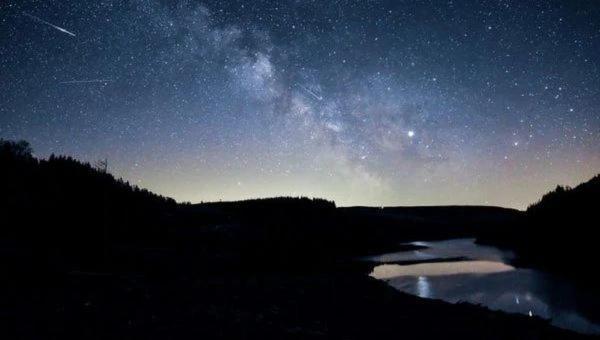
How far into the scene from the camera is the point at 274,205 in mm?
67688

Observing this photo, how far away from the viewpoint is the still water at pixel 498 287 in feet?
63.5

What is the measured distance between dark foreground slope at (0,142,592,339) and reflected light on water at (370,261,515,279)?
7.95 meters

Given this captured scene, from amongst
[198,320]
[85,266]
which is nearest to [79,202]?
[85,266]

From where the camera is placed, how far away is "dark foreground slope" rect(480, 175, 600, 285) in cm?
3634

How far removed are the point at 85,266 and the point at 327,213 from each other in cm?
5413

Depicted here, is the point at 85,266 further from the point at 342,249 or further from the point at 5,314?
the point at 342,249

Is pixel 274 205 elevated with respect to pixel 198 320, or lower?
elevated

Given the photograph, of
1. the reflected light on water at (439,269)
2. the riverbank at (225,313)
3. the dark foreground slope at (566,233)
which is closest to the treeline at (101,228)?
the riverbank at (225,313)

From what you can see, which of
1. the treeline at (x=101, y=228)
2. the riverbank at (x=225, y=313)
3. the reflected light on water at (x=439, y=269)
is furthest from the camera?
the reflected light on water at (x=439, y=269)

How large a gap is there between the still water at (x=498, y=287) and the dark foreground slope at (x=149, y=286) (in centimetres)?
406

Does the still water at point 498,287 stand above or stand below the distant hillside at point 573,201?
below

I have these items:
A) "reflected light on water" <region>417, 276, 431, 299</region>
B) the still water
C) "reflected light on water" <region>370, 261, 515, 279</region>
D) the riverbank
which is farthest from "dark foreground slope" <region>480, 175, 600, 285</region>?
the riverbank

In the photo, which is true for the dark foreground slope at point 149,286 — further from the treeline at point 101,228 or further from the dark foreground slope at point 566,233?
the dark foreground slope at point 566,233

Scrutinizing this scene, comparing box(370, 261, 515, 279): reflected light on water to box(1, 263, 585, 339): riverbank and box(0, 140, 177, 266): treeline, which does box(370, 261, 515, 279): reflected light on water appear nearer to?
box(1, 263, 585, 339): riverbank
